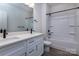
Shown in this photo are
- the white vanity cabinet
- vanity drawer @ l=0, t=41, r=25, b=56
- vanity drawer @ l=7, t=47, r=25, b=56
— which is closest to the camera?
vanity drawer @ l=0, t=41, r=25, b=56

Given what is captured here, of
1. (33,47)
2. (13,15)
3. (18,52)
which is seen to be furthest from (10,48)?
A: (13,15)

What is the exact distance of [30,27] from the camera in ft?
10.3

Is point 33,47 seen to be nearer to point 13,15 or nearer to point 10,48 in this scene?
point 10,48

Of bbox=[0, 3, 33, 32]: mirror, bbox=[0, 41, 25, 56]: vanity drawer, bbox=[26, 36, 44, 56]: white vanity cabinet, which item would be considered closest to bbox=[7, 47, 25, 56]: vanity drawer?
bbox=[0, 41, 25, 56]: vanity drawer

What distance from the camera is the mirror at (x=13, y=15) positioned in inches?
76.0

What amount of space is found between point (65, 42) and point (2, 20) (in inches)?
103

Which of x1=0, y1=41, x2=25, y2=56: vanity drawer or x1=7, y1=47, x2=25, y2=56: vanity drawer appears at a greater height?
x1=0, y1=41, x2=25, y2=56: vanity drawer

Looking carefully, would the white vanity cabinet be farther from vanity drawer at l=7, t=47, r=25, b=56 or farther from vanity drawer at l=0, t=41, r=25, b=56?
vanity drawer at l=0, t=41, r=25, b=56

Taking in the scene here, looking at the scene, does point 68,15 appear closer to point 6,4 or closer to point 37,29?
point 37,29

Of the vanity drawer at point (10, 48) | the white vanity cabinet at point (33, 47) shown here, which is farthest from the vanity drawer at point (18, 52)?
the white vanity cabinet at point (33, 47)

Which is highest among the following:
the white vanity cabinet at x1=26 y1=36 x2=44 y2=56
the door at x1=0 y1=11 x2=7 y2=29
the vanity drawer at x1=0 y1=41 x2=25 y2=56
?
the door at x1=0 y1=11 x2=7 y2=29

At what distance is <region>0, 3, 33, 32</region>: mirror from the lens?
1.93m

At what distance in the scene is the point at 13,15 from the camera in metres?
2.22

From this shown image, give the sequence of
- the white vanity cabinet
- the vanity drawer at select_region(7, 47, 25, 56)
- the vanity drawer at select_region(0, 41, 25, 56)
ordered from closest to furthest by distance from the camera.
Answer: the vanity drawer at select_region(0, 41, 25, 56) < the vanity drawer at select_region(7, 47, 25, 56) < the white vanity cabinet
